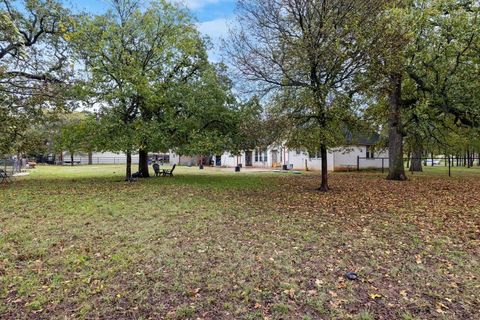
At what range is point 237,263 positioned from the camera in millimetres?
4520

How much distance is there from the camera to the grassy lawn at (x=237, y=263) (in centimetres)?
342

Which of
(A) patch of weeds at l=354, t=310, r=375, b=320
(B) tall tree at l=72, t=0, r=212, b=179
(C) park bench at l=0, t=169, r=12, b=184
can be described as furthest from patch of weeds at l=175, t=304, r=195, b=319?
(C) park bench at l=0, t=169, r=12, b=184

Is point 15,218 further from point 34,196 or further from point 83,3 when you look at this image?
point 83,3

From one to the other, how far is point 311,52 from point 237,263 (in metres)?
7.16

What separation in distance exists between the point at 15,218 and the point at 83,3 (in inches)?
451

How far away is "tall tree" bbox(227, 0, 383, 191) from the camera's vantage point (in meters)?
9.53

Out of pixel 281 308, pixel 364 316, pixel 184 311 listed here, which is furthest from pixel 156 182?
pixel 364 316

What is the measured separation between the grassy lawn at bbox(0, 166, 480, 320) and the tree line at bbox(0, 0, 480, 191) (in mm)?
4300

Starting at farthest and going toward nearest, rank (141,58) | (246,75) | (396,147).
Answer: (396,147), (141,58), (246,75)

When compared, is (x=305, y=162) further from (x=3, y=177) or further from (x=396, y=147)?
(x=3, y=177)

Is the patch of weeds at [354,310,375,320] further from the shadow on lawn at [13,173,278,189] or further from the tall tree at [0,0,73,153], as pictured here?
the tall tree at [0,0,73,153]

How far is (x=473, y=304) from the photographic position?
3.45 m

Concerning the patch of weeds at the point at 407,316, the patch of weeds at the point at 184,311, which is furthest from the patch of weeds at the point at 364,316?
the patch of weeds at the point at 184,311

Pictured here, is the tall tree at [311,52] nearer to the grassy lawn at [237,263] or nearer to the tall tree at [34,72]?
the grassy lawn at [237,263]
